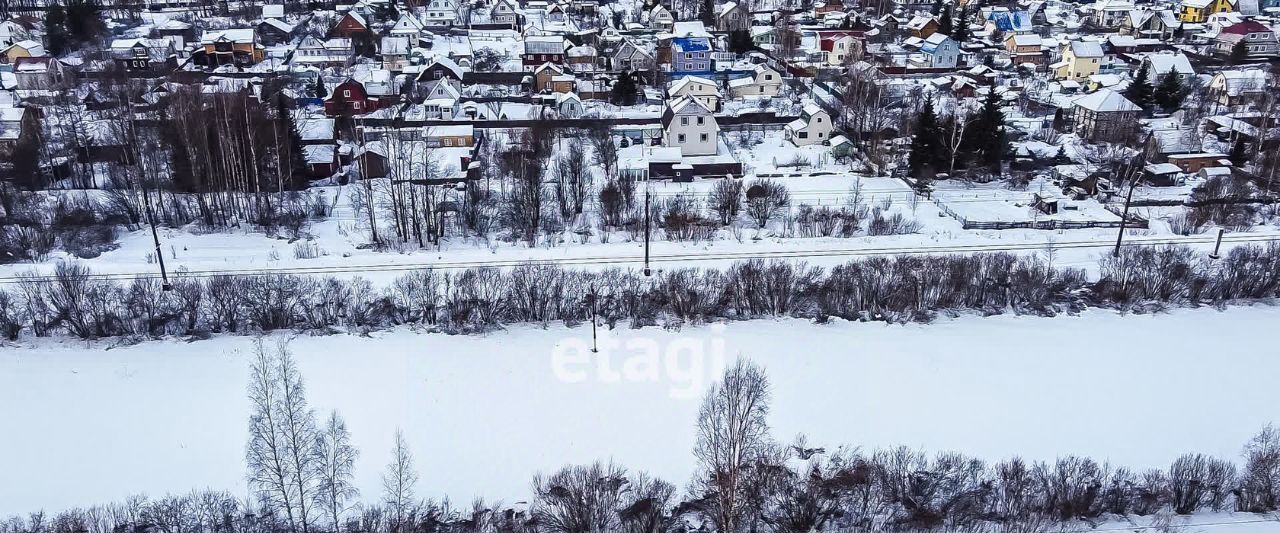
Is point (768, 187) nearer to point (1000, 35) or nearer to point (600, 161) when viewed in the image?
point (600, 161)

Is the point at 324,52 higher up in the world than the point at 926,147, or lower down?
higher up

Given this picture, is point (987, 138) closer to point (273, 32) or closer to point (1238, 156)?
point (1238, 156)

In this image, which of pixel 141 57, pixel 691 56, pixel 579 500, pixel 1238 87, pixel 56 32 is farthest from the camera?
pixel 56 32

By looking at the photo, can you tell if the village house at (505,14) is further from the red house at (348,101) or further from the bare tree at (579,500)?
the bare tree at (579,500)

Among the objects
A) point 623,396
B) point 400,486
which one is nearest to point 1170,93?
point 623,396

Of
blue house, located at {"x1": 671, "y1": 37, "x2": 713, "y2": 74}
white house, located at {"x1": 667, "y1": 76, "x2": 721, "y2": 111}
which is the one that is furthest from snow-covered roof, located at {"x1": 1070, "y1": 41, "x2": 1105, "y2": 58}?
white house, located at {"x1": 667, "y1": 76, "x2": 721, "y2": 111}

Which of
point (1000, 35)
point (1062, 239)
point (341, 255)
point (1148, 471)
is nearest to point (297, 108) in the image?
point (341, 255)

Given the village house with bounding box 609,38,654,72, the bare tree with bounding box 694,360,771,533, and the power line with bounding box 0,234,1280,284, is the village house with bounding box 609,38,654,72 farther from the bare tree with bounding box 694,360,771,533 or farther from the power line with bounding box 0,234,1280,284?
the bare tree with bounding box 694,360,771,533

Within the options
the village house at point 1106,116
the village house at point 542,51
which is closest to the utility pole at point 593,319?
the village house at point 1106,116
